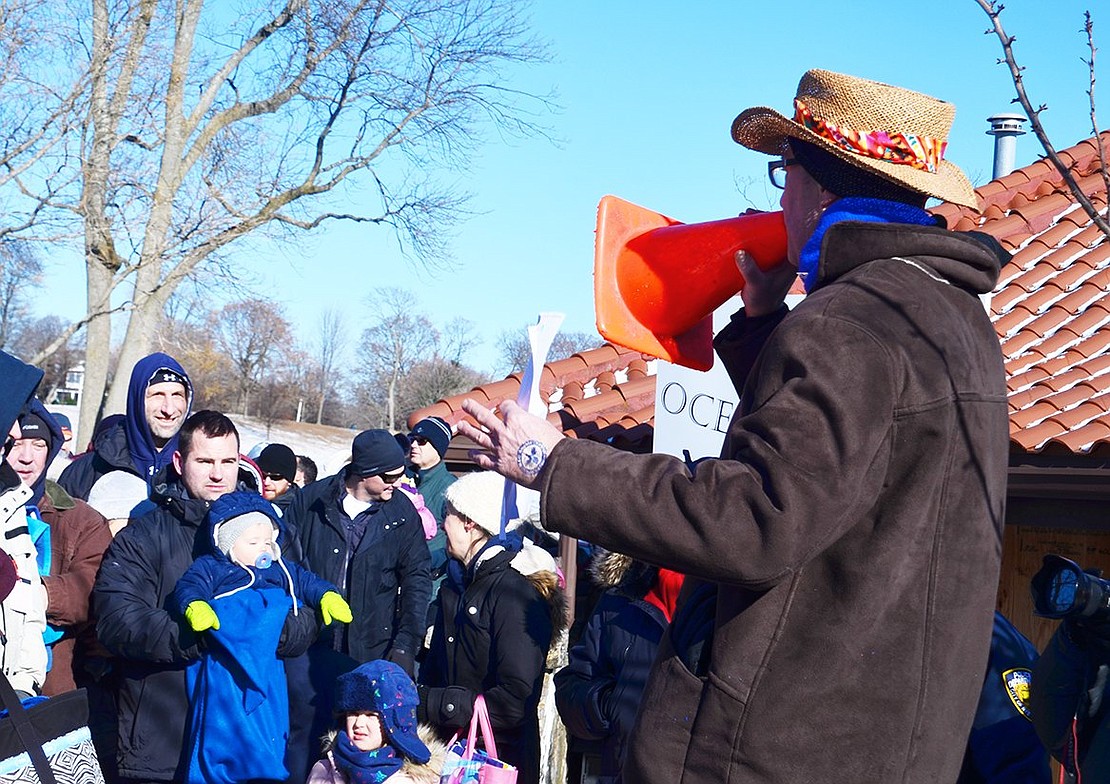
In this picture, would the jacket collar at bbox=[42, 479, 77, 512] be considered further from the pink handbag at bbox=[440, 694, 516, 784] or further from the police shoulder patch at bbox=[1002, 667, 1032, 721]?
the police shoulder patch at bbox=[1002, 667, 1032, 721]

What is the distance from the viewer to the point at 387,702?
451 centimetres

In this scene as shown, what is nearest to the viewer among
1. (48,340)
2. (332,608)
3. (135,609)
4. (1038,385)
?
(135,609)

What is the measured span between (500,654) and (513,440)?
3.01 metres

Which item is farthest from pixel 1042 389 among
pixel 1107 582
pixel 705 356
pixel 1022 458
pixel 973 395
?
pixel 973 395

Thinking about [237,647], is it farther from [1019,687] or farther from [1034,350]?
[1034,350]

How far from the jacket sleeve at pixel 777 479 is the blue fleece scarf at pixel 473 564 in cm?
332

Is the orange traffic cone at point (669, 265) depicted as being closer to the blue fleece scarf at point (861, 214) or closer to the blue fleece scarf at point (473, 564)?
the blue fleece scarf at point (861, 214)

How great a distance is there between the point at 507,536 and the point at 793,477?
3646 mm

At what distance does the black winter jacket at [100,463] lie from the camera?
536 centimetres

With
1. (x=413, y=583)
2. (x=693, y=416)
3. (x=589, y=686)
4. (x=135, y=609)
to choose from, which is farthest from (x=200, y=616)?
(x=693, y=416)

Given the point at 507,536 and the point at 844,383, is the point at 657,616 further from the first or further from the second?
the point at 844,383

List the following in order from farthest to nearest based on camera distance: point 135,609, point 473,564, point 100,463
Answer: point 100,463, point 473,564, point 135,609

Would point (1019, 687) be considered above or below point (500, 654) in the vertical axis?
above

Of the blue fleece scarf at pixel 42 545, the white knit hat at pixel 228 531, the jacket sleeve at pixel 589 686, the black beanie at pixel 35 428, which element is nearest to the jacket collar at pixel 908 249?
the jacket sleeve at pixel 589 686
